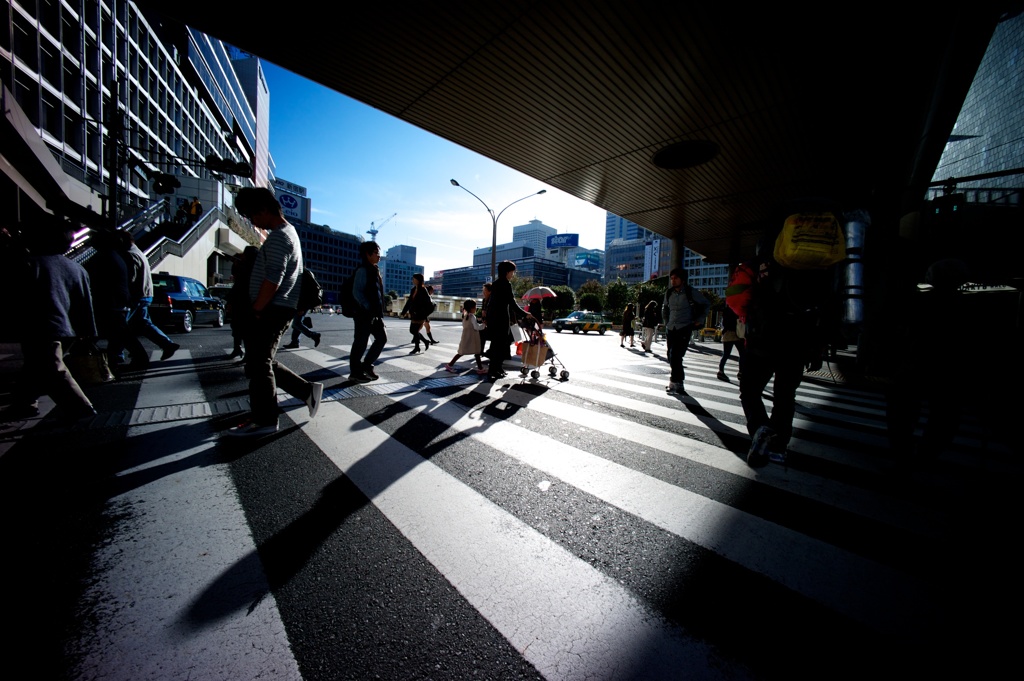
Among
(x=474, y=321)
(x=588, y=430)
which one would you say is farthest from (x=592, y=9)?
(x=588, y=430)

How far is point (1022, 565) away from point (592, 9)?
7352 mm

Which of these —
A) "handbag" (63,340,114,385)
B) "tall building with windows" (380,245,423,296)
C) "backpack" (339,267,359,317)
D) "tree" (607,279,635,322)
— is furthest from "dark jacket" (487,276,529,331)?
"tall building with windows" (380,245,423,296)

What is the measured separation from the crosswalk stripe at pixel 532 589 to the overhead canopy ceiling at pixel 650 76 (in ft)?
22.5

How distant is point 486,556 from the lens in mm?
1657

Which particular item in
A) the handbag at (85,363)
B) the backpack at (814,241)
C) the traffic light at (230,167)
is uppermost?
the traffic light at (230,167)

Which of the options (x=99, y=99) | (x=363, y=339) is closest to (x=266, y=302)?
(x=363, y=339)

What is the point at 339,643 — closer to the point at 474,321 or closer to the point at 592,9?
the point at 474,321

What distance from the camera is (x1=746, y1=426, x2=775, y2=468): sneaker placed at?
2.73 metres

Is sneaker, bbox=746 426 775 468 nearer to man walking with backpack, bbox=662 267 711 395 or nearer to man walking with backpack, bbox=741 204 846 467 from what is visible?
man walking with backpack, bbox=741 204 846 467

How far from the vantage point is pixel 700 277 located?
110m

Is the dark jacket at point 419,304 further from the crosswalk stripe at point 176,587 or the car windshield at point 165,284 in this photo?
the car windshield at point 165,284

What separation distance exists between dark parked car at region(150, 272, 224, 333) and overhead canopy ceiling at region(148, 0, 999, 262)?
282 inches

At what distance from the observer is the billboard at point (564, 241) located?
121812 mm

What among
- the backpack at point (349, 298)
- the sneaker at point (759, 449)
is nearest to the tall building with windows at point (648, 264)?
the backpack at point (349, 298)
